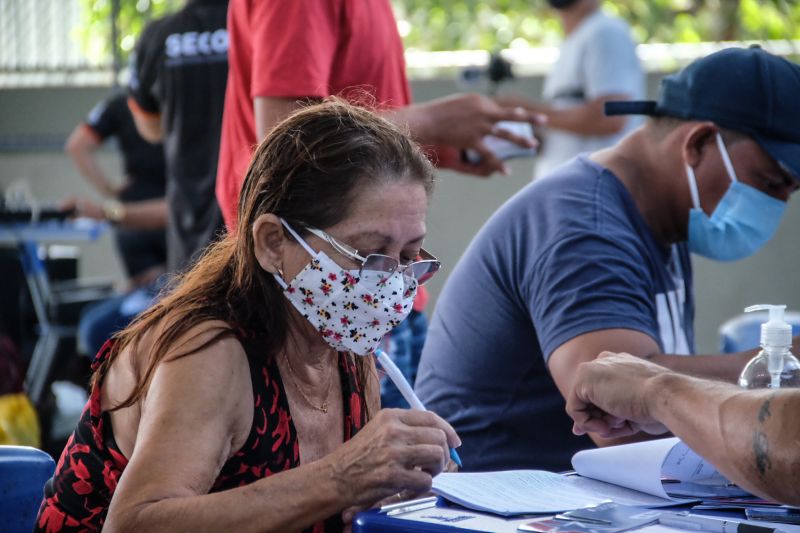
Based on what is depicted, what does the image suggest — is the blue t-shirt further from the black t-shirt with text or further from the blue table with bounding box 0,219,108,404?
the blue table with bounding box 0,219,108,404

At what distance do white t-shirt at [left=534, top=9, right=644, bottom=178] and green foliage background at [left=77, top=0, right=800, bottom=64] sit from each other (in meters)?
3.05

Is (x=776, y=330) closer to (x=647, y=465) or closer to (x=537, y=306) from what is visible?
(x=647, y=465)

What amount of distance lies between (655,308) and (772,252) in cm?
461

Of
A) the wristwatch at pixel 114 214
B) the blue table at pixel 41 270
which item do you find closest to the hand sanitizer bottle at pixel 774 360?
the wristwatch at pixel 114 214

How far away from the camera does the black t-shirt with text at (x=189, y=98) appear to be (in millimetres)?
3523

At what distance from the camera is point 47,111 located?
25.4 ft

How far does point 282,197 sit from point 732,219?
109cm

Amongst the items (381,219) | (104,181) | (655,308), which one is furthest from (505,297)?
(104,181)

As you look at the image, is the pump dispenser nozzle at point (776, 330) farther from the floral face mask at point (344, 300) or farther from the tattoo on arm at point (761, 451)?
the floral face mask at point (344, 300)

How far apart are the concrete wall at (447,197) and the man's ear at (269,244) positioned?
161 inches

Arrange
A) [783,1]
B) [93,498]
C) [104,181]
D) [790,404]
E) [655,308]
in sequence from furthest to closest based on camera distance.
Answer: [783,1] < [104,181] < [655,308] < [93,498] < [790,404]

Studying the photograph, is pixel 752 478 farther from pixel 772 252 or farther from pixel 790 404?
pixel 772 252

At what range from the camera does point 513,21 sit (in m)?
8.56

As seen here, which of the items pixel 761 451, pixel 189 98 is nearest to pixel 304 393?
pixel 761 451
